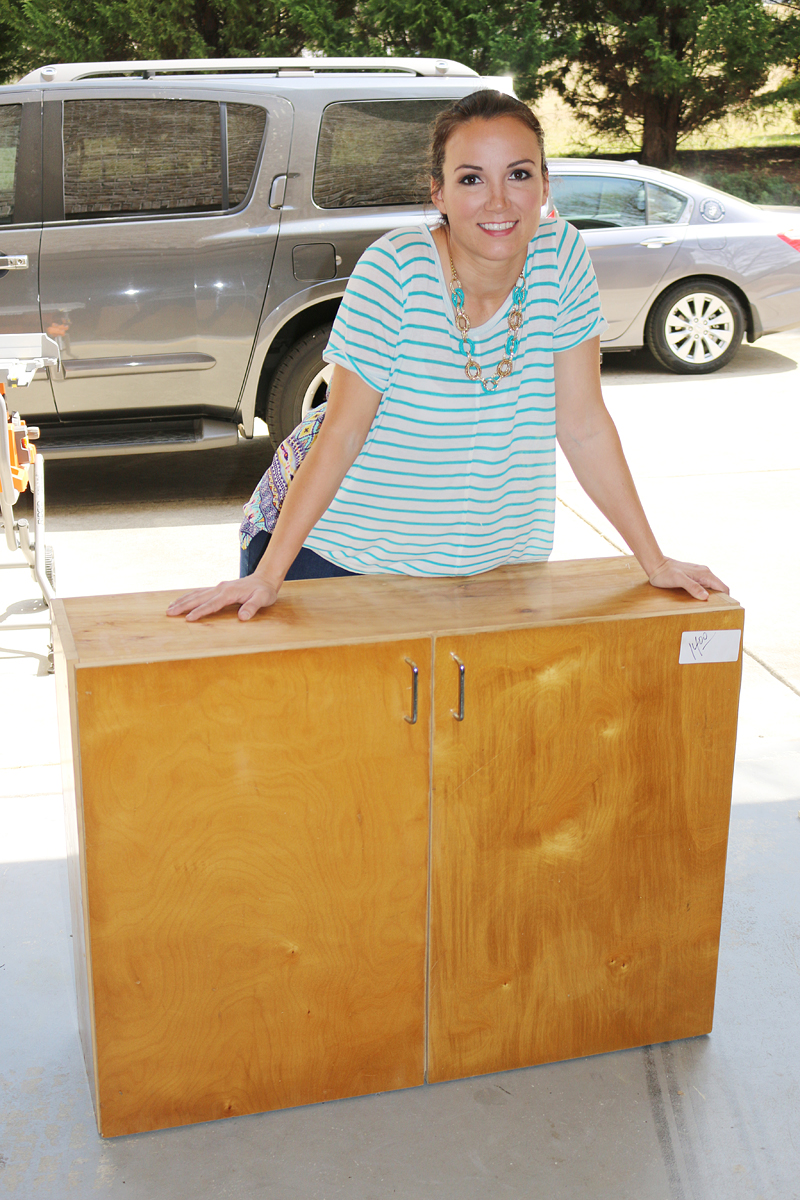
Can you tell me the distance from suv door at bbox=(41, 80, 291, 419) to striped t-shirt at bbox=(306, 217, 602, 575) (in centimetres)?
367

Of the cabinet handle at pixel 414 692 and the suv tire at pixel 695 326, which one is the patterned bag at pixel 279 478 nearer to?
the cabinet handle at pixel 414 692

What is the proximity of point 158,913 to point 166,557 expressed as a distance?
137 inches

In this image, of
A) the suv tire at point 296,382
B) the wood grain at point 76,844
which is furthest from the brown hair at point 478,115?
the suv tire at point 296,382

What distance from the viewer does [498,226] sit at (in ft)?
7.18

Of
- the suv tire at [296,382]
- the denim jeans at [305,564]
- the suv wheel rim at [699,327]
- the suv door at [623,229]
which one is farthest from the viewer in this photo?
the suv wheel rim at [699,327]

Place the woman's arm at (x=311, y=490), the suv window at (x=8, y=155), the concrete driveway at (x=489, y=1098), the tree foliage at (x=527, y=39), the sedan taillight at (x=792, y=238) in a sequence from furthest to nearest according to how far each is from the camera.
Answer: the tree foliage at (x=527, y=39) < the sedan taillight at (x=792, y=238) < the suv window at (x=8, y=155) < the woman's arm at (x=311, y=490) < the concrete driveway at (x=489, y=1098)

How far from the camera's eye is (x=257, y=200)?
6012mm

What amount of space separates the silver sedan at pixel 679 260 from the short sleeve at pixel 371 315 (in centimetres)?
688

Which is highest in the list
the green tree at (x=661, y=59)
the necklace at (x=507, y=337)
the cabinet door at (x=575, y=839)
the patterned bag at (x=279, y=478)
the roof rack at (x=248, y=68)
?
the green tree at (x=661, y=59)

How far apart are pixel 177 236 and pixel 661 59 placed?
47.1 feet

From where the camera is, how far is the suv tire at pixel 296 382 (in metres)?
6.06

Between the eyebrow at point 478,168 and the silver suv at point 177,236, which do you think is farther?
the silver suv at point 177,236

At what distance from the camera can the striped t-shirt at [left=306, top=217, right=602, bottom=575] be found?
7.33ft

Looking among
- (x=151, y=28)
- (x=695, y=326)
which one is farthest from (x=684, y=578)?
(x=151, y=28)
